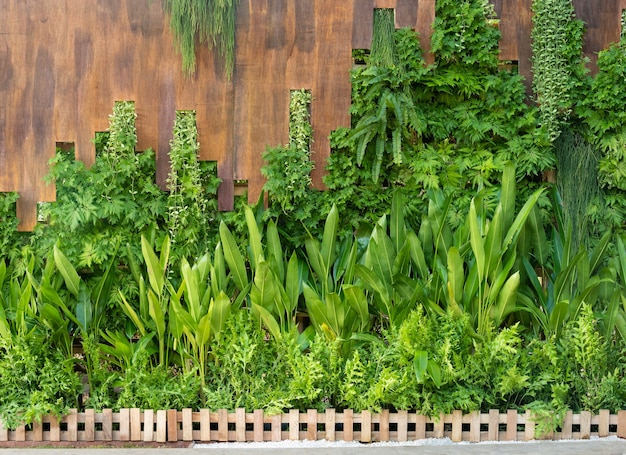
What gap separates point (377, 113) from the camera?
409cm

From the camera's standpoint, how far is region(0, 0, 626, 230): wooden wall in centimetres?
416

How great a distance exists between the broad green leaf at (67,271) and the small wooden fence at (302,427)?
25.9 inches

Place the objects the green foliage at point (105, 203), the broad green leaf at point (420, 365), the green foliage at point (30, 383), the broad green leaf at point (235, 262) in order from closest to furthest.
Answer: the broad green leaf at point (420, 365) → the green foliage at point (30, 383) → the broad green leaf at point (235, 262) → the green foliage at point (105, 203)

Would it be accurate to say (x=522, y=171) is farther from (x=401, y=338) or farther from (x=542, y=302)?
(x=401, y=338)

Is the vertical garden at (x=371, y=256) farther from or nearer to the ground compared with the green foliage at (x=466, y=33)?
nearer to the ground

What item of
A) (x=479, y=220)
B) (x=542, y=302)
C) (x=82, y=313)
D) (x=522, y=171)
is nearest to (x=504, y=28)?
(x=522, y=171)

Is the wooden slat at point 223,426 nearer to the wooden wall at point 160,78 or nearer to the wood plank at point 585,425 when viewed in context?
the wooden wall at point 160,78

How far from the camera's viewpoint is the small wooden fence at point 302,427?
3459 millimetres

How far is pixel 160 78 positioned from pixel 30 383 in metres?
1.86

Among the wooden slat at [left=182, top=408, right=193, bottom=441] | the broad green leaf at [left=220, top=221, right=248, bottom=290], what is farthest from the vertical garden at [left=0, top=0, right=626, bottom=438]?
the wooden slat at [left=182, top=408, right=193, bottom=441]

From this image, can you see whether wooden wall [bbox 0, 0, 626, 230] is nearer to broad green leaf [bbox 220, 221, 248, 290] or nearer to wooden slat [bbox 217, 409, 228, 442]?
broad green leaf [bbox 220, 221, 248, 290]

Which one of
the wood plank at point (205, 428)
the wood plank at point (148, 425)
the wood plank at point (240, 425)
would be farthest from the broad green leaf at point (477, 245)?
A: the wood plank at point (148, 425)

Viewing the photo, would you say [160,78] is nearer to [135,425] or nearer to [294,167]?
[294,167]

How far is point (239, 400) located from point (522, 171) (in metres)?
2.11
